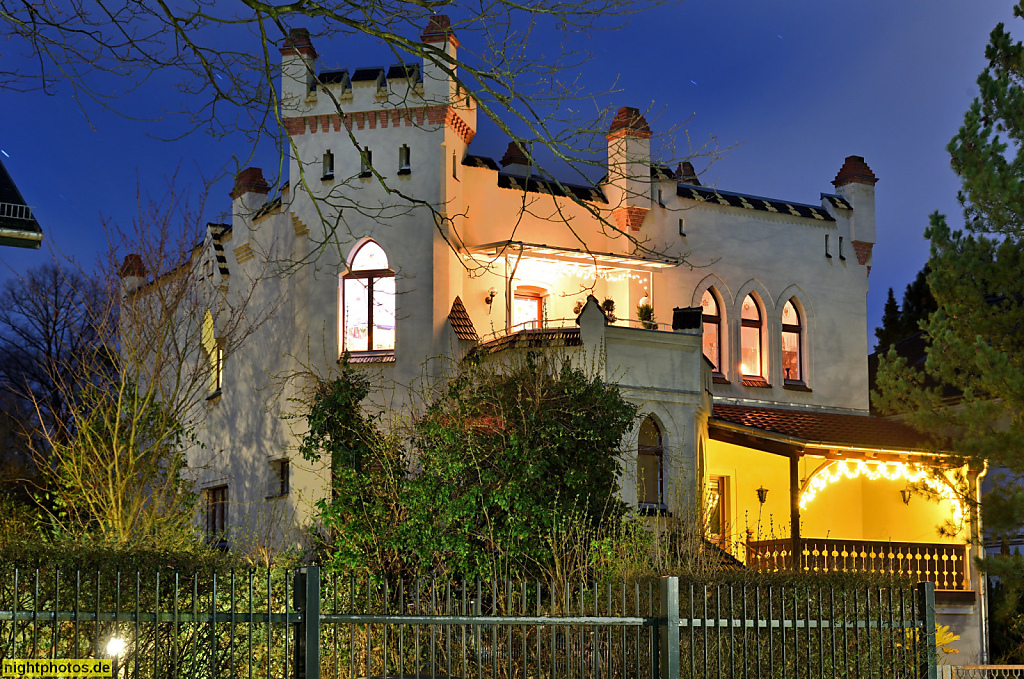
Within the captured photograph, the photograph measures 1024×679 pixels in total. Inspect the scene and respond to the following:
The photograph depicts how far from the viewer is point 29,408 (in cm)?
4278

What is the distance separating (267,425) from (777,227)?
11714mm

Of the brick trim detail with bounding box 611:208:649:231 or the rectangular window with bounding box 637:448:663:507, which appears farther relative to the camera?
the brick trim detail with bounding box 611:208:649:231

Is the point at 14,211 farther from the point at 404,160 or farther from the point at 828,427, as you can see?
the point at 828,427

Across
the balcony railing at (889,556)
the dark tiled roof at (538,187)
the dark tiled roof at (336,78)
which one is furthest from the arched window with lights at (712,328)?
the dark tiled roof at (336,78)

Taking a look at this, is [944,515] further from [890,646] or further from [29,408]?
[29,408]

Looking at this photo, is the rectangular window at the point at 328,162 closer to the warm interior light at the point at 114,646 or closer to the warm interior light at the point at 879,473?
the warm interior light at the point at 879,473

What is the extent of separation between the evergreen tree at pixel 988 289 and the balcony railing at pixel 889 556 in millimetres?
1683

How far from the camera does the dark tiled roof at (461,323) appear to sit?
21062 mm

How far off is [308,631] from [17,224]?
4.13m

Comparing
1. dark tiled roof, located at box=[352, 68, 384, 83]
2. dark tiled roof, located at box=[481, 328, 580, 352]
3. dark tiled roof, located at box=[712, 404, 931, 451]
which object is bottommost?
dark tiled roof, located at box=[712, 404, 931, 451]

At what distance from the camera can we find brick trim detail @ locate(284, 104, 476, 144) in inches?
845

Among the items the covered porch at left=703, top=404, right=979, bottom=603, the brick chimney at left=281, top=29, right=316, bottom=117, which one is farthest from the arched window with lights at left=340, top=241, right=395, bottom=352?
the covered porch at left=703, top=404, right=979, bottom=603

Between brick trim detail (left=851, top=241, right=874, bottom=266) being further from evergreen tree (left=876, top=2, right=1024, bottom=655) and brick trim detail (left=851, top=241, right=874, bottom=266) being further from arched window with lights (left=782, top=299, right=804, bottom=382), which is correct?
evergreen tree (left=876, top=2, right=1024, bottom=655)

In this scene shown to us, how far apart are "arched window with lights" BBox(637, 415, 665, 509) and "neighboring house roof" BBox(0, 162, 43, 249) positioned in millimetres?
12372
